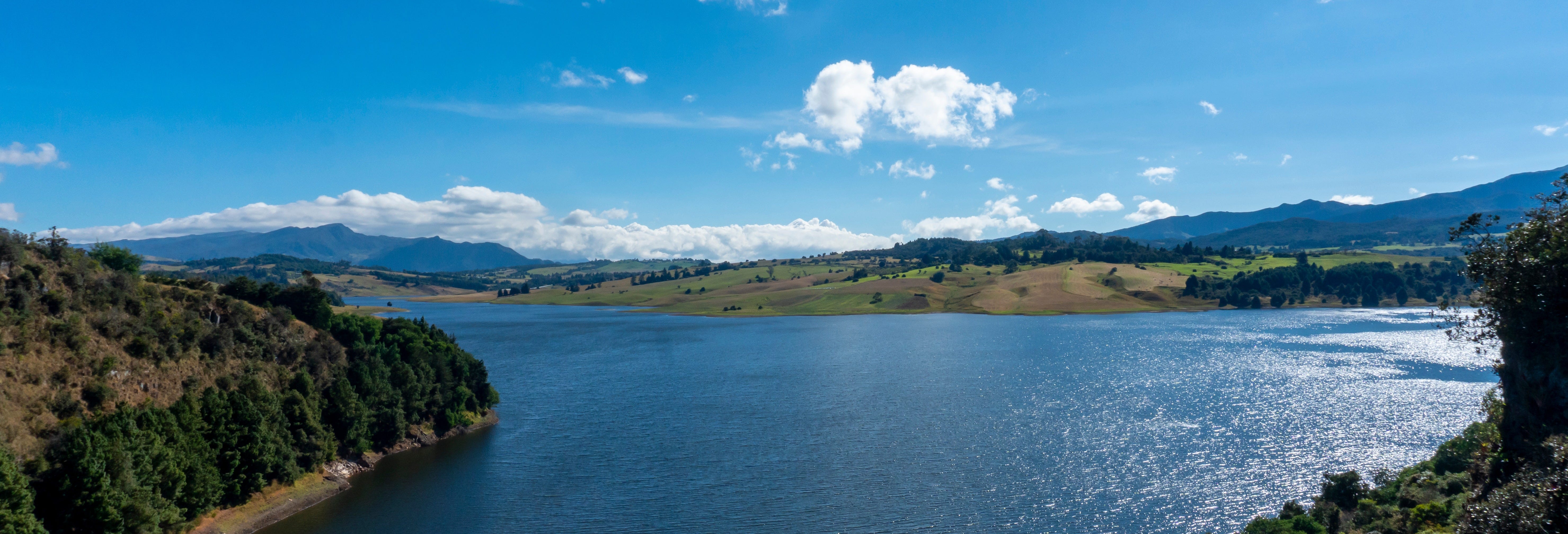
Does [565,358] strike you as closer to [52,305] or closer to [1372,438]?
[52,305]

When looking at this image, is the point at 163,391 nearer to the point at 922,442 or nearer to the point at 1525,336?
the point at 922,442

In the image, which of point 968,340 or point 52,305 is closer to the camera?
point 52,305

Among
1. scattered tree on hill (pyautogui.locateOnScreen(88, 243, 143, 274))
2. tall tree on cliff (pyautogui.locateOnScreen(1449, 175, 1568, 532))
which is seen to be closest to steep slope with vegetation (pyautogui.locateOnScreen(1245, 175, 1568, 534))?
tall tree on cliff (pyautogui.locateOnScreen(1449, 175, 1568, 532))

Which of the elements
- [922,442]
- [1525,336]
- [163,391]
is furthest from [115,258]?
[1525,336]

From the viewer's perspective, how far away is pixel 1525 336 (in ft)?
97.8

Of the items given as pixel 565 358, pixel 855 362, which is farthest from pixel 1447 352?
pixel 565 358

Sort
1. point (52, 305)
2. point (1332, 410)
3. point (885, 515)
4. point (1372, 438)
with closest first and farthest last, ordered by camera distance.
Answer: point (52, 305) < point (885, 515) < point (1372, 438) < point (1332, 410)

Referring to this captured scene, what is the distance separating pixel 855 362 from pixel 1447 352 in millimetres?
99778

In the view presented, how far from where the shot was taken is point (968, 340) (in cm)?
15262

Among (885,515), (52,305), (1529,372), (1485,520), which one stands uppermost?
(52,305)

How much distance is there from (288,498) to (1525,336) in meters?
72.5

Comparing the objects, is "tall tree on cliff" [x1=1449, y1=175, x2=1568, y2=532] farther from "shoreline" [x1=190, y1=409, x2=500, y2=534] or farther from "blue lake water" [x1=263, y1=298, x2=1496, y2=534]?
"shoreline" [x1=190, y1=409, x2=500, y2=534]

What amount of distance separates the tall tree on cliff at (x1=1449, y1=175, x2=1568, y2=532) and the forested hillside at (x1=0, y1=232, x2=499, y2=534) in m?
62.6

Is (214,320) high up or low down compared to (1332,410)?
up
